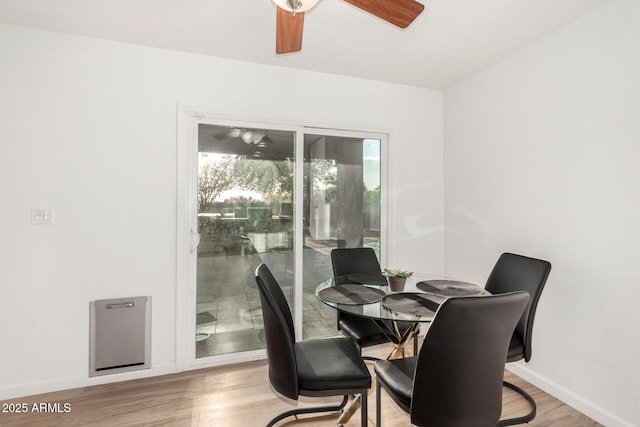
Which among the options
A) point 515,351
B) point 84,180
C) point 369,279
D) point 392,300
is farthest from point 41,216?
point 515,351

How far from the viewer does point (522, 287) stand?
2.19m

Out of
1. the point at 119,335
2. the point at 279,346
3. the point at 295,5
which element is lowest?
the point at 119,335

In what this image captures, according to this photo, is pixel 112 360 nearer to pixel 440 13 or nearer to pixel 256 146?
pixel 256 146

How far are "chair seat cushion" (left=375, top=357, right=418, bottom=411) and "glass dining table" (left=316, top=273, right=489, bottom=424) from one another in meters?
0.22

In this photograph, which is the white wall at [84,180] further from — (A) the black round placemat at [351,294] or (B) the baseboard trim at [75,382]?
(A) the black round placemat at [351,294]

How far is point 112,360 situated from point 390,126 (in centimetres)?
317

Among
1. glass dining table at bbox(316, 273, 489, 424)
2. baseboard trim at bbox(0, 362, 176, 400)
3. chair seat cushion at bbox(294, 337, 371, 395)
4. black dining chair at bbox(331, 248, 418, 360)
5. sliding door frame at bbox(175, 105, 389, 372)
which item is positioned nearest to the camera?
chair seat cushion at bbox(294, 337, 371, 395)

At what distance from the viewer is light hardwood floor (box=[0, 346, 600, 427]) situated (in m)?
2.01

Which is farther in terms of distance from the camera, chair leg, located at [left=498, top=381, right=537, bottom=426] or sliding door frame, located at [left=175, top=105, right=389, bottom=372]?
sliding door frame, located at [left=175, top=105, right=389, bottom=372]

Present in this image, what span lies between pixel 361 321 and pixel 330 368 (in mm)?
753

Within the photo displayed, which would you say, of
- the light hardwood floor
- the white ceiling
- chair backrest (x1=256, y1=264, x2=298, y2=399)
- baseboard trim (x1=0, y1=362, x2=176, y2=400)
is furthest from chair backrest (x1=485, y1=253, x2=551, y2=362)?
baseboard trim (x1=0, y1=362, x2=176, y2=400)

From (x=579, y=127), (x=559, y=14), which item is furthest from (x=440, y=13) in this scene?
(x=579, y=127)

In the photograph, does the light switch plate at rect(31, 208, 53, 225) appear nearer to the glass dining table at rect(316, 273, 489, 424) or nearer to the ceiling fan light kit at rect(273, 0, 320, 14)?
the glass dining table at rect(316, 273, 489, 424)

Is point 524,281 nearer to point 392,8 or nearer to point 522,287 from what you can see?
point 522,287
